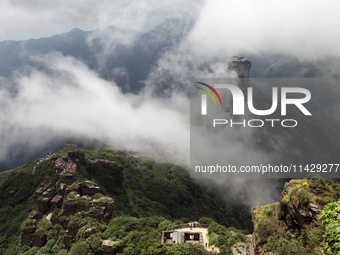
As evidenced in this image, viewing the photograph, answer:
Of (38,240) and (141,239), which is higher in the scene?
(141,239)

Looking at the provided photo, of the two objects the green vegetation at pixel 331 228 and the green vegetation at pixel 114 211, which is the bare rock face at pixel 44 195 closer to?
the green vegetation at pixel 114 211

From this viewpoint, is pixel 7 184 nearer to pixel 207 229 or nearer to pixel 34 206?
pixel 34 206

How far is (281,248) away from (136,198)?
13553cm

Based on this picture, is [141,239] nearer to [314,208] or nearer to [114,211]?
[314,208]

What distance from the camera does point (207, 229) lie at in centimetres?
5234

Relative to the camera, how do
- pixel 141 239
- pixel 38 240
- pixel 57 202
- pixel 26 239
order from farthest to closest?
pixel 57 202 < pixel 26 239 < pixel 38 240 < pixel 141 239

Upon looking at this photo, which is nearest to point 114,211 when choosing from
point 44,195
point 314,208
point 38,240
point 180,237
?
point 44,195

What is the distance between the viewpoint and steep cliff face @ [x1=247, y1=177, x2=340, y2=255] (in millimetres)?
15906

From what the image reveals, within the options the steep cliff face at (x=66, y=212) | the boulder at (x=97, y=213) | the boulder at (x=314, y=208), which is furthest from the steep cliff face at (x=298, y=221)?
the boulder at (x=97, y=213)

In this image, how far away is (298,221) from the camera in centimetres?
1802

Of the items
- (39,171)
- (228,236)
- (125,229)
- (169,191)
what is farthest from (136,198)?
(228,236)

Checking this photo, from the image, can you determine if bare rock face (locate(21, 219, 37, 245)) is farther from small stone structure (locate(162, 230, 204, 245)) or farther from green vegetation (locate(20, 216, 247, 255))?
small stone structure (locate(162, 230, 204, 245))

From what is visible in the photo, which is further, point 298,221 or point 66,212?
point 66,212

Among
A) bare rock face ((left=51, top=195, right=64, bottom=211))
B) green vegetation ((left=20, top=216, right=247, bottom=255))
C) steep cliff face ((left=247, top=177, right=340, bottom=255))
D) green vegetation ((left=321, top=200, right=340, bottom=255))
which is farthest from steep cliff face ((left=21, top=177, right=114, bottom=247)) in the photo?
green vegetation ((left=321, top=200, right=340, bottom=255))
